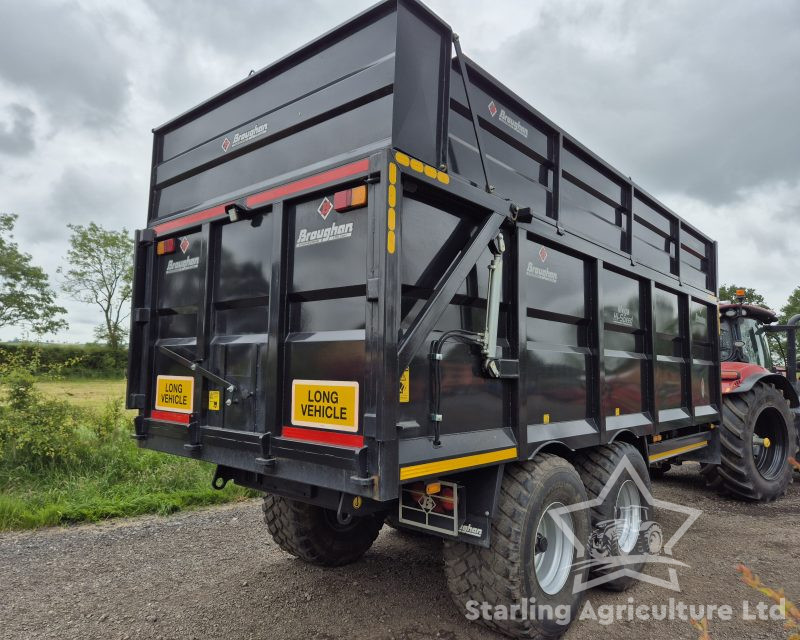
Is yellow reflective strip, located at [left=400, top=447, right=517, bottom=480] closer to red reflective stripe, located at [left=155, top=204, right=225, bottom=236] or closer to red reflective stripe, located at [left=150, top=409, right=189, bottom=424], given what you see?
red reflective stripe, located at [left=150, top=409, right=189, bottom=424]

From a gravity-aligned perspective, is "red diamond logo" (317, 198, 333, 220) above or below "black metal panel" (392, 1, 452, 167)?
below

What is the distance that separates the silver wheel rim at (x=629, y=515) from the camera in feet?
12.6

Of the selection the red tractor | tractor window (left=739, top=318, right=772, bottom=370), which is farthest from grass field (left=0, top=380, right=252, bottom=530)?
tractor window (left=739, top=318, right=772, bottom=370)

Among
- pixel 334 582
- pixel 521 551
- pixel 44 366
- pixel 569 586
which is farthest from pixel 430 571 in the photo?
pixel 44 366

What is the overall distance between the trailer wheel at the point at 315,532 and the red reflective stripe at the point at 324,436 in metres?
1.27

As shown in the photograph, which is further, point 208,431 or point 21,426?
point 21,426

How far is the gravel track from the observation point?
121 inches

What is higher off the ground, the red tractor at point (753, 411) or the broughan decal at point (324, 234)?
the broughan decal at point (324, 234)

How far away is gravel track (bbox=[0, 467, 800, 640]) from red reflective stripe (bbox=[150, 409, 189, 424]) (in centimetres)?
118

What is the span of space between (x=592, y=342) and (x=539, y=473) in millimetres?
1198

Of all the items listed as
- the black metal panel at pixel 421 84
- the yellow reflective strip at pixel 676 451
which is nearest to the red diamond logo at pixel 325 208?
the black metal panel at pixel 421 84

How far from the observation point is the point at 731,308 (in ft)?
21.7

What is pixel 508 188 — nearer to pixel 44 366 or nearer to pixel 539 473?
pixel 539 473

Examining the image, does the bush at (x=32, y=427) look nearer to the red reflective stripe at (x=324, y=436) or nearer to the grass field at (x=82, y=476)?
the grass field at (x=82, y=476)
